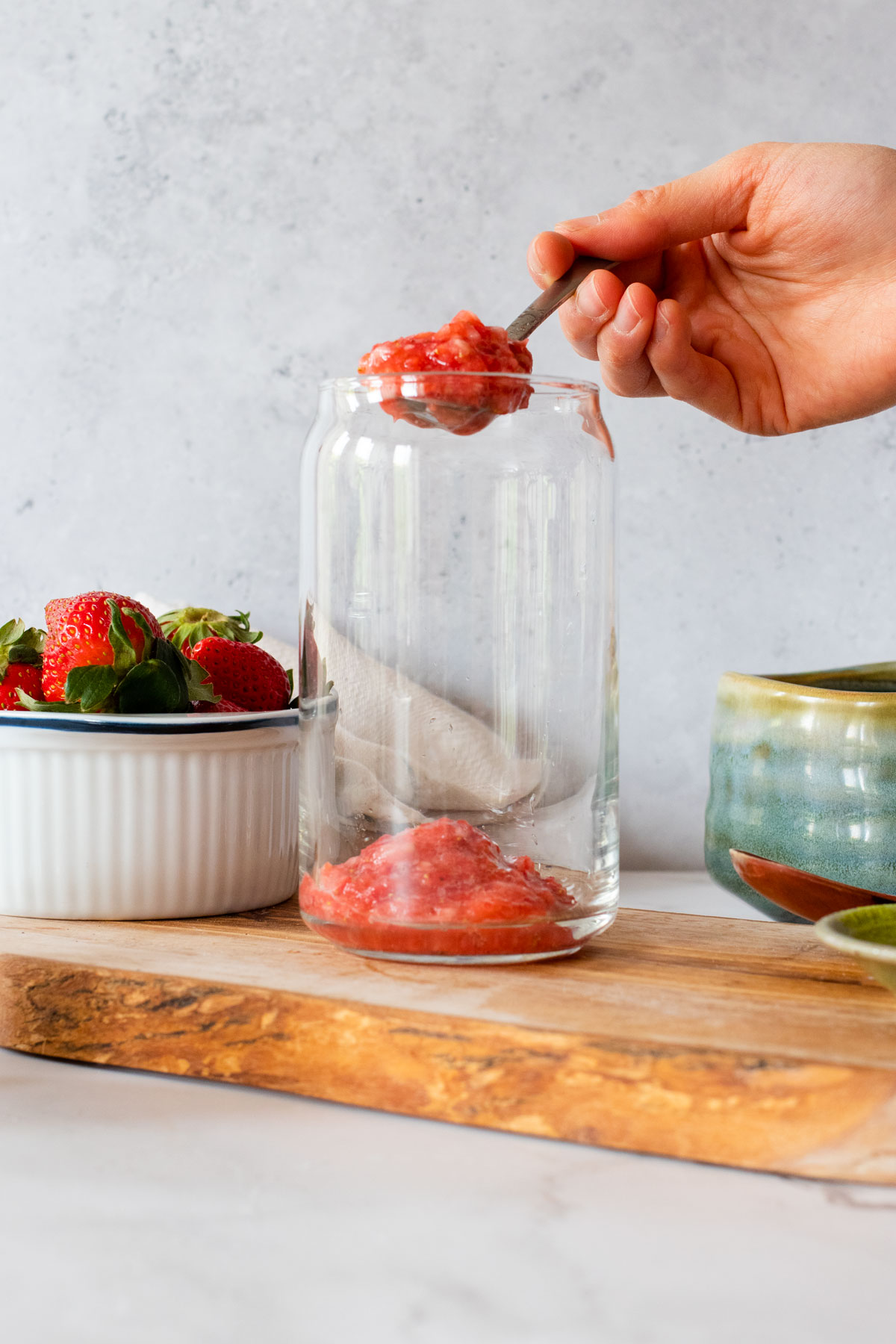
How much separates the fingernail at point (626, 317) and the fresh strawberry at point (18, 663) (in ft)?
1.49

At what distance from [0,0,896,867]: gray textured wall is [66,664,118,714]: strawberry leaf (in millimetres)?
511

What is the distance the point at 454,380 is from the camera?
0.61m

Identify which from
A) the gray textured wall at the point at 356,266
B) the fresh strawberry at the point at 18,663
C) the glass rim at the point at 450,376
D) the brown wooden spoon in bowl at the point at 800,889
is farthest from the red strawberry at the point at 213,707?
the gray textured wall at the point at 356,266

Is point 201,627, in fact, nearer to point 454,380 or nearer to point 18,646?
point 18,646

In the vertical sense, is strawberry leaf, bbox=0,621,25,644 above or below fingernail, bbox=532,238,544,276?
below

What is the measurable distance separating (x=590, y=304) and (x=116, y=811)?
47 centimetres

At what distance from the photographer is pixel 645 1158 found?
512 millimetres

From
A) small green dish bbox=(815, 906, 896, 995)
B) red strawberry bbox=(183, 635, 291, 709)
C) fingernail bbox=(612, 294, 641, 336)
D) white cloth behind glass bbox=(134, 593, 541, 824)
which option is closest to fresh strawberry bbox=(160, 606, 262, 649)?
red strawberry bbox=(183, 635, 291, 709)

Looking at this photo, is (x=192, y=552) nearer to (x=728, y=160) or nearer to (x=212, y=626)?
(x=212, y=626)

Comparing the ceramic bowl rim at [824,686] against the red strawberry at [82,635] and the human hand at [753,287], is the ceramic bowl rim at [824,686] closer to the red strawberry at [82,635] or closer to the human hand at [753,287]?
the human hand at [753,287]

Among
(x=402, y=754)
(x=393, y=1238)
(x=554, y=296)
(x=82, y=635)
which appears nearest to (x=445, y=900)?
(x=402, y=754)

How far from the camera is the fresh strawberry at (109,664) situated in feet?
2.38

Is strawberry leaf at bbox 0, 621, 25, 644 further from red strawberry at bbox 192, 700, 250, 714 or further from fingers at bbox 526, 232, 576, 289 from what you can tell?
fingers at bbox 526, 232, 576, 289

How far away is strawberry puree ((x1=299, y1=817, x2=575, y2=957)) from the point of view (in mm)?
606
